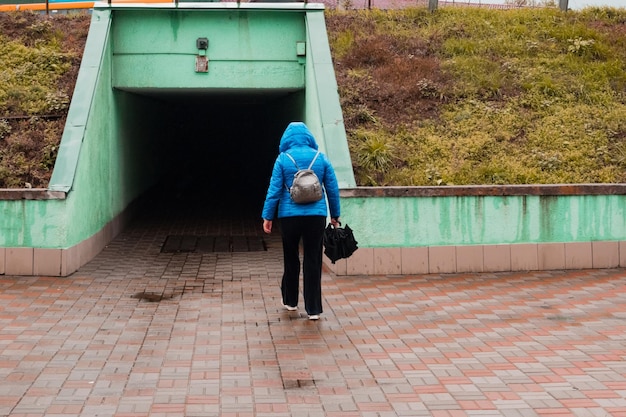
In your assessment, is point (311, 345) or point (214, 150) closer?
point (311, 345)

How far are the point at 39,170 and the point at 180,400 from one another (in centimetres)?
643

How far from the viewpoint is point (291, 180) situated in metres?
7.45

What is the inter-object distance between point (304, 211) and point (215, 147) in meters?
18.7

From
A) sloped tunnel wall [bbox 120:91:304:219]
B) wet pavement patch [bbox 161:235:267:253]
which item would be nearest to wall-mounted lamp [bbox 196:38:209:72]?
sloped tunnel wall [bbox 120:91:304:219]

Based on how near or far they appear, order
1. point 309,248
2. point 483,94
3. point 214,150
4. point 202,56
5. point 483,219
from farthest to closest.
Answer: point 214,150 → point 483,94 → point 202,56 → point 483,219 → point 309,248

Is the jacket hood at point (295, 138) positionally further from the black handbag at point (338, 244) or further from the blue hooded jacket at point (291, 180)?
the black handbag at point (338, 244)

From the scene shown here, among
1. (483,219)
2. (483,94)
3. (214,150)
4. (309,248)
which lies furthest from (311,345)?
(214,150)

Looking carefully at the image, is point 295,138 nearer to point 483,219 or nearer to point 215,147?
point 483,219

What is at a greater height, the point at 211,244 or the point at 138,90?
the point at 138,90

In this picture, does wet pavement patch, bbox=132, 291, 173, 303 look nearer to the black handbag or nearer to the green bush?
the black handbag

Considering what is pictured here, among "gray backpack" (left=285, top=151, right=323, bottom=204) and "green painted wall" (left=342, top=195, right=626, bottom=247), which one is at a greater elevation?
"gray backpack" (left=285, top=151, right=323, bottom=204)

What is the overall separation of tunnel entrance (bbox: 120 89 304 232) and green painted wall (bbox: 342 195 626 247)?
4118 millimetres

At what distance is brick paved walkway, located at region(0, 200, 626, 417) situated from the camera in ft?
16.9

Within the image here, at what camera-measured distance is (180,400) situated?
17.0ft
